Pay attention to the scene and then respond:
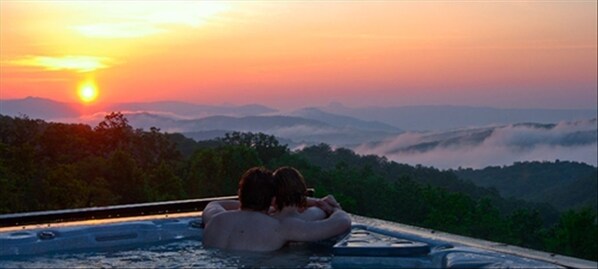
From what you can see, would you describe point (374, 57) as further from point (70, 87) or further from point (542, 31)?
point (70, 87)

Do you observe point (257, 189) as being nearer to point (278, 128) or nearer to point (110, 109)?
point (110, 109)

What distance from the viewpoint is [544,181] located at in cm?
2031

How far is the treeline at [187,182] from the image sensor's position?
9008 millimetres

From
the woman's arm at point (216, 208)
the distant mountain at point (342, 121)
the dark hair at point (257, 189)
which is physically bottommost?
the woman's arm at point (216, 208)

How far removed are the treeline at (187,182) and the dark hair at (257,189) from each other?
4.46m

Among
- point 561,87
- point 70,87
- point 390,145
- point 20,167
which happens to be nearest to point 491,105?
point 390,145

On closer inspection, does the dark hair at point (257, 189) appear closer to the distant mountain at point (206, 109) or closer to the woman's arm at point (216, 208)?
the woman's arm at point (216, 208)

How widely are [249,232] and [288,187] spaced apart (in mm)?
305

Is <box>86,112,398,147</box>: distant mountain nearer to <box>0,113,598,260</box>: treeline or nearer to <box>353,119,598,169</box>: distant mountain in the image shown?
<box>353,119,598,169</box>: distant mountain

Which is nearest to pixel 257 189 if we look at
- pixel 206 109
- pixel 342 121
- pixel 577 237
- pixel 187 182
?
pixel 577 237

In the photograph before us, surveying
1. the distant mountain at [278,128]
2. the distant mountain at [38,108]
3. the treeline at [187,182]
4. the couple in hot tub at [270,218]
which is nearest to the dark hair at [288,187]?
the couple in hot tub at [270,218]

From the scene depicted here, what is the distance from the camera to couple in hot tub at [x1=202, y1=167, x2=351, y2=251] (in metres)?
4.65

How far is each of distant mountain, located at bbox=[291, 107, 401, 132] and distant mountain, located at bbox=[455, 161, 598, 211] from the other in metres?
5.27

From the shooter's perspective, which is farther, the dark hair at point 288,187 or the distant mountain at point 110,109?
the distant mountain at point 110,109
